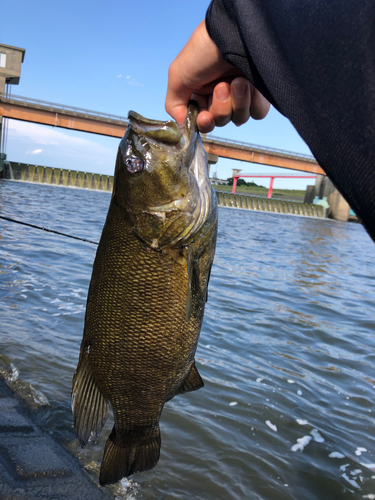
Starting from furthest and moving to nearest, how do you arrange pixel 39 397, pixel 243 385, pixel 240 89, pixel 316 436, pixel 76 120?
pixel 76 120, pixel 243 385, pixel 316 436, pixel 39 397, pixel 240 89

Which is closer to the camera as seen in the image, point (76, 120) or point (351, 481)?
point (351, 481)

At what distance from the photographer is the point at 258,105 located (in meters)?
2.07

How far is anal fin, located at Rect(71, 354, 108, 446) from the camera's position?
7.25ft

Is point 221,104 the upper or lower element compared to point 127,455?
upper

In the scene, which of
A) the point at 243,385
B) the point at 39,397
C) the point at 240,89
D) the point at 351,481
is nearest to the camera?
the point at 240,89

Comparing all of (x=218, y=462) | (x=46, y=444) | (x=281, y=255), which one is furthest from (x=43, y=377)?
(x=281, y=255)

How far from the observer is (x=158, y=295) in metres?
1.98

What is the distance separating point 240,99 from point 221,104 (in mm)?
91

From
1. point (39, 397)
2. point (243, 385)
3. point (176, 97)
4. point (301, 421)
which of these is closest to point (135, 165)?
point (176, 97)

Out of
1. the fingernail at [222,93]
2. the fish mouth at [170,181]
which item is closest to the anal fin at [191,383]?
the fish mouth at [170,181]

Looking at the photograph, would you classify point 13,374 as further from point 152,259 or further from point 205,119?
point 205,119

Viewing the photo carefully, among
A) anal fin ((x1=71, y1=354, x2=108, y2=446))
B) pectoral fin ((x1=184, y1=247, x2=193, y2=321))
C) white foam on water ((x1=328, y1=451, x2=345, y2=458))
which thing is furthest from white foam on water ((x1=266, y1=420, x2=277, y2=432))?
pectoral fin ((x1=184, y1=247, x2=193, y2=321))

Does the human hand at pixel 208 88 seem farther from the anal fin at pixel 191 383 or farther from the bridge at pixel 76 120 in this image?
the bridge at pixel 76 120

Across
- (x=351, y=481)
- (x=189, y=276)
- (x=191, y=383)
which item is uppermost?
(x=189, y=276)
